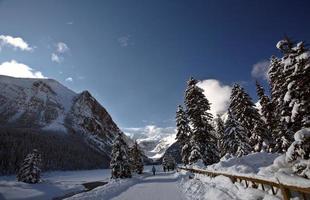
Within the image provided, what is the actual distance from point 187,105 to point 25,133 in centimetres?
14556

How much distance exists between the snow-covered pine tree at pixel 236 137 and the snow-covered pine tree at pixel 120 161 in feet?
57.3

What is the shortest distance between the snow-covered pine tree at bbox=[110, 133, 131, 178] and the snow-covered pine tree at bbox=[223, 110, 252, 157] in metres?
17.5

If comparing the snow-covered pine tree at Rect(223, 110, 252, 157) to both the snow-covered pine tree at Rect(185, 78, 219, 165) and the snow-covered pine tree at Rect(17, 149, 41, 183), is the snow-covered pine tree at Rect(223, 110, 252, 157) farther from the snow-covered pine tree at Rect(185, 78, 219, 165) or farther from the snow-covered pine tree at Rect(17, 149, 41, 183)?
the snow-covered pine tree at Rect(17, 149, 41, 183)

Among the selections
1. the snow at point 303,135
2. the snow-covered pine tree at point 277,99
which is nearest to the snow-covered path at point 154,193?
the snow at point 303,135

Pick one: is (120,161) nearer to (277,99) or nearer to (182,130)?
(182,130)

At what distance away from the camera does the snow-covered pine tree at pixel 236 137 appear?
38.0 meters

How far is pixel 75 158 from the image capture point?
536ft

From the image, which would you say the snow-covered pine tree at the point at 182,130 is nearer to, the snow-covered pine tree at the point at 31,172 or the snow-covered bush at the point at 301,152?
the snow-covered pine tree at the point at 31,172

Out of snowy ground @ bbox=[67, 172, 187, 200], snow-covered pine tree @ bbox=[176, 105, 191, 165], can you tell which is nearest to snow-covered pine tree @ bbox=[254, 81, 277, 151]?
snow-covered pine tree @ bbox=[176, 105, 191, 165]

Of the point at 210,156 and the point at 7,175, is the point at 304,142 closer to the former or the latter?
the point at 210,156

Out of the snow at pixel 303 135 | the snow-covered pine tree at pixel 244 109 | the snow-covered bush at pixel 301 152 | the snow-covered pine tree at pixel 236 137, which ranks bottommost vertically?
the snow-covered bush at pixel 301 152

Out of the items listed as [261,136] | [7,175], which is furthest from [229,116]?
[7,175]

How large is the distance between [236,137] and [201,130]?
878cm

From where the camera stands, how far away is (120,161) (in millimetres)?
42844
